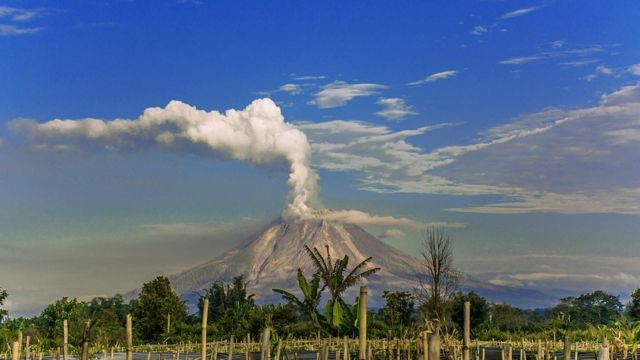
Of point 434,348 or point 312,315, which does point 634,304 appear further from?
point 434,348

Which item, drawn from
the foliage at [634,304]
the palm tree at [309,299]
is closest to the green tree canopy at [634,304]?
the foliage at [634,304]

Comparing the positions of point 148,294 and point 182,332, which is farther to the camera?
point 148,294

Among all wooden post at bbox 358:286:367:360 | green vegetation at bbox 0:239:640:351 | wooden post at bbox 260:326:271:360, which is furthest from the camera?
green vegetation at bbox 0:239:640:351

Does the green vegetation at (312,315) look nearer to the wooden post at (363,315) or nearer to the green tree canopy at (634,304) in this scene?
the green tree canopy at (634,304)

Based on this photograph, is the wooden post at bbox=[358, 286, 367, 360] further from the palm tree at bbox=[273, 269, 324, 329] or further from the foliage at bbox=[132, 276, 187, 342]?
the foliage at bbox=[132, 276, 187, 342]

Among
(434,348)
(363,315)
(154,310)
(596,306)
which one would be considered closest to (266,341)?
(363,315)

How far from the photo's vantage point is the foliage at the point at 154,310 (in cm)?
3912

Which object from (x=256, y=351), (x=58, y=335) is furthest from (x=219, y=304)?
(x=256, y=351)

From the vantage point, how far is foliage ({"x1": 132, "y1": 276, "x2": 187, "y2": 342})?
128ft

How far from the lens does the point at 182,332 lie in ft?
122

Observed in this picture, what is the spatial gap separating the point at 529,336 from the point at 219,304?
26.5 metres

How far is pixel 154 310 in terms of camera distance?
3938 cm

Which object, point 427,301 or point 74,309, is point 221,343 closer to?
point 427,301

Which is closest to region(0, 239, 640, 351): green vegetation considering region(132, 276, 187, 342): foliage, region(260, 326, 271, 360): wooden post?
region(132, 276, 187, 342): foliage
